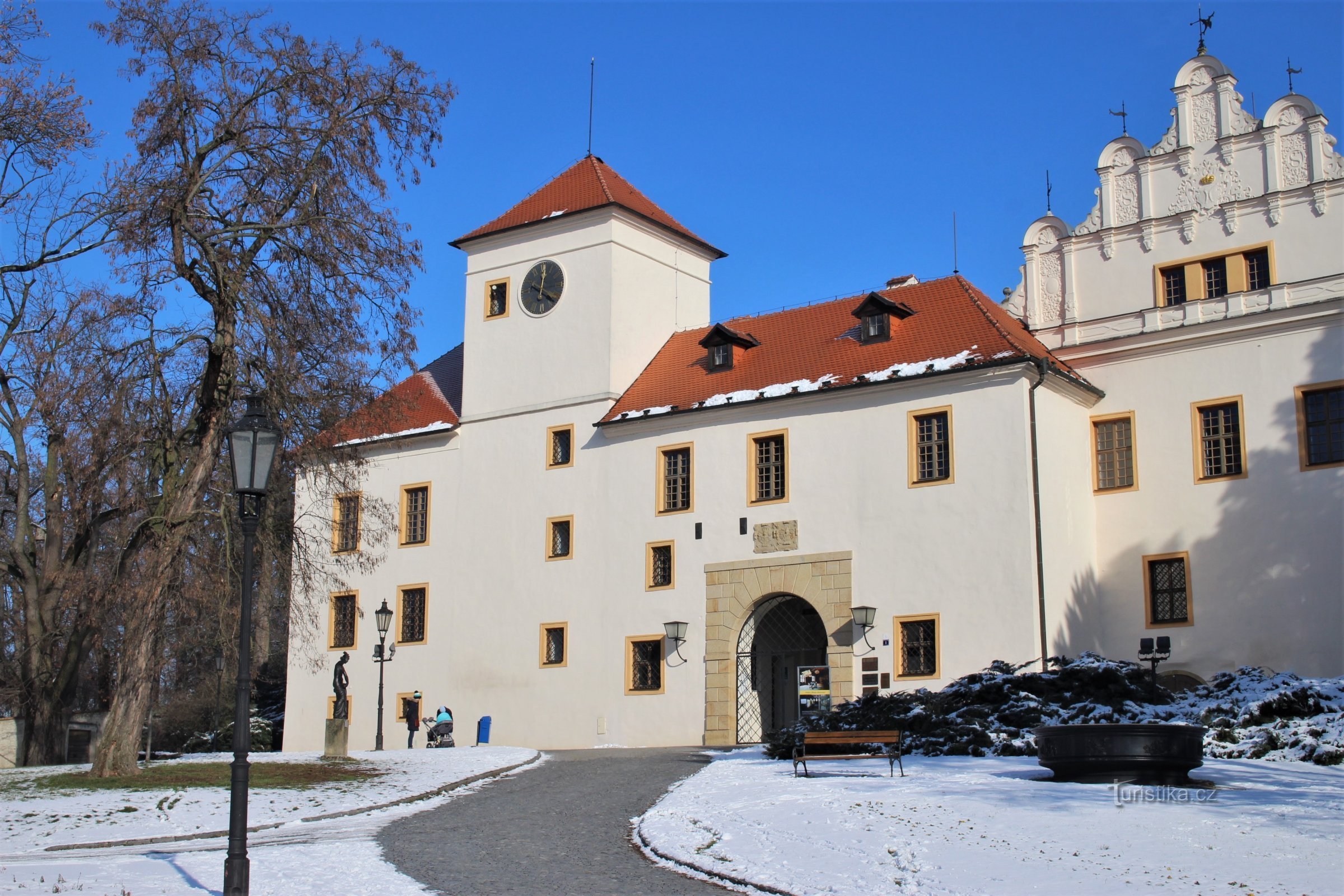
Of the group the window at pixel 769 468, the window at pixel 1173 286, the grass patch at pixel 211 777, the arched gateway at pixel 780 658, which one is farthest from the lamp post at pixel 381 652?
the window at pixel 1173 286

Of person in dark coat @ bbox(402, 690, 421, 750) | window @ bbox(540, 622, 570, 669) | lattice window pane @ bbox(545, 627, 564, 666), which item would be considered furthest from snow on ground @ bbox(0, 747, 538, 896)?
person in dark coat @ bbox(402, 690, 421, 750)

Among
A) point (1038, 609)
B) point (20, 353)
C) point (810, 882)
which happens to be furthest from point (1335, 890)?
point (20, 353)

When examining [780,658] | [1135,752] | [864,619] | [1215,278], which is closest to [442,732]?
[780,658]

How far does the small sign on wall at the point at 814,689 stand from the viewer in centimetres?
2652

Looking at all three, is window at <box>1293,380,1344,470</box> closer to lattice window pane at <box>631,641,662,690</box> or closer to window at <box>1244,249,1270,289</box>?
window at <box>1244,249,1270,289</box>

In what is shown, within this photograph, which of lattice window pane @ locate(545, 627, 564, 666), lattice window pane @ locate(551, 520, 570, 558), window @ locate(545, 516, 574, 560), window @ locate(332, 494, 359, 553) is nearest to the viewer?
lattice window pane @ locate(545, 627, 564, 666)

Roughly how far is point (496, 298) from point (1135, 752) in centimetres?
2309

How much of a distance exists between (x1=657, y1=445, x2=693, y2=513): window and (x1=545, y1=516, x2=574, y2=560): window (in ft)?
8.08

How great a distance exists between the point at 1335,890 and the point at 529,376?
25.4 meters

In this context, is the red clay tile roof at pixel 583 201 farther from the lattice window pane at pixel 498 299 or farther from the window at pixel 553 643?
the window at pixel 553 643

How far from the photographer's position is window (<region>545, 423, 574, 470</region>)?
32.5 meters

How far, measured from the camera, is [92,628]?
26594 mm

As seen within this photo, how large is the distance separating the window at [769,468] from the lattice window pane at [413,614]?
9.26m

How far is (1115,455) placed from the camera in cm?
2834
